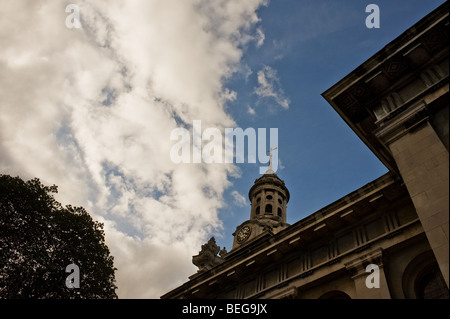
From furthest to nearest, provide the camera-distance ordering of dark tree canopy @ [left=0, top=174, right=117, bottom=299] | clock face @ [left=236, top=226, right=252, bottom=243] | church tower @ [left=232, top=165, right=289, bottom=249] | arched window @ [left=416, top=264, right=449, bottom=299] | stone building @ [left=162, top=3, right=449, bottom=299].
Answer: church tower @ [left=232, top=165, right=289, bottom=249], clock face @ [left=236, top=226, right=252, bottom=243], dark tree canopy @ [left=0, top=174, right=117, bottom=299], arched window @ [left=416, top=264, right=449, bottom=299], stone building @ [left=162, top=3, right=449, bottom=299]

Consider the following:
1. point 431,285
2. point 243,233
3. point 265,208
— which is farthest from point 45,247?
point 265,208

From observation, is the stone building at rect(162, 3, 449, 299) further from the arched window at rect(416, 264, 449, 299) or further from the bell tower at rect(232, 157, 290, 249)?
the bell tower at rect(232, 157, 290, 249)

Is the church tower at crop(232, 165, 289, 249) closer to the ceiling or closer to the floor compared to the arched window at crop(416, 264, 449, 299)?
closer to the ceiling

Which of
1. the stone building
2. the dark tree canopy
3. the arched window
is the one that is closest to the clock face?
the dark tree canopy

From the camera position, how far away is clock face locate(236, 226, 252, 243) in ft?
124

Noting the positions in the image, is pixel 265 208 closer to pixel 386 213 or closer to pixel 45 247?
pixel 45 247

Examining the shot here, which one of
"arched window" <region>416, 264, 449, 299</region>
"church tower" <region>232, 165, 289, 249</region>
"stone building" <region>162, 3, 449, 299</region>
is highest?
"church tower" <region>232, 165, 289, 249</region>

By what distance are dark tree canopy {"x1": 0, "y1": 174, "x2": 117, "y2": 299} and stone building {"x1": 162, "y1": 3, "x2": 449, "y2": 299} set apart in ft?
29.9

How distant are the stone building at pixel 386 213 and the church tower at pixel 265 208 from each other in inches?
745

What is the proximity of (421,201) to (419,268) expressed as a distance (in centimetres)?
507

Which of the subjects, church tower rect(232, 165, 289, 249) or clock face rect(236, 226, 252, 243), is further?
church tower rect(232, 165, 289, 249)

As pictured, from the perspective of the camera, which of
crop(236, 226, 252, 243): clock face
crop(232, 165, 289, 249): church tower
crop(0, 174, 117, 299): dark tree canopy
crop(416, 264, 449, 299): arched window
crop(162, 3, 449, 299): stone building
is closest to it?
crop(162, 3, 449, 299): stone building

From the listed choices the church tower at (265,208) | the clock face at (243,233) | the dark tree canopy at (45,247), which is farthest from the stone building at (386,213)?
the church tower at (265,208)
